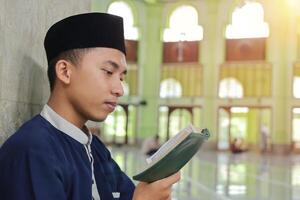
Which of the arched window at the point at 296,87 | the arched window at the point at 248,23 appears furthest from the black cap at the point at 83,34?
the arched window at the point at 248,23

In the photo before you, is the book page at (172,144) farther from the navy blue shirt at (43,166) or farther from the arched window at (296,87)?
the arched window at (296,87)

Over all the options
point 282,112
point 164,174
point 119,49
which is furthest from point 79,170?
point 282,112

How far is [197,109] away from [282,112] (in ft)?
15.3

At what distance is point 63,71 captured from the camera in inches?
58.9

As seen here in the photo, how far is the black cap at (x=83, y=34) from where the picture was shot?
4.98 ft

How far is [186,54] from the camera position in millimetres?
25344

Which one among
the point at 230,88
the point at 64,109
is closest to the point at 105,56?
the point at 64,109

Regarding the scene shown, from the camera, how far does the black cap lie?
4.98 ft

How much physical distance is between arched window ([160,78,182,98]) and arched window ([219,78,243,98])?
2459 mm

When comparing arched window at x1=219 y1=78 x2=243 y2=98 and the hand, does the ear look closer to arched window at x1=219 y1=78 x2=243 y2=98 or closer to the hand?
the hand

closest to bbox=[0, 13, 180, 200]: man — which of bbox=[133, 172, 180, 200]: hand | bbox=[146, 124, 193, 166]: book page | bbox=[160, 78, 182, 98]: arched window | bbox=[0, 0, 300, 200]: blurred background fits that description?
bbox=[133, 172, 180, 200]: hand

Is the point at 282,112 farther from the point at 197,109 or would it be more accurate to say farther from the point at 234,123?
the point at 197,109

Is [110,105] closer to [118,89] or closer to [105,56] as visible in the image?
[118,89]

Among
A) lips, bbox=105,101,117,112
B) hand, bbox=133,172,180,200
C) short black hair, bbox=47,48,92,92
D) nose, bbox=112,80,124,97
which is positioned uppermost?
short black hair, bbox=47,48,92,92
